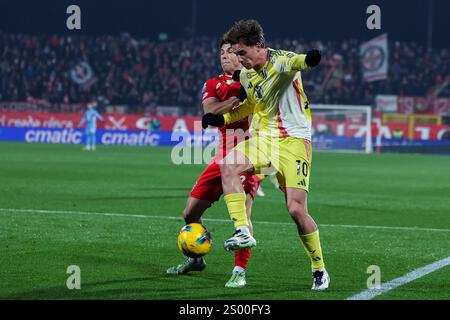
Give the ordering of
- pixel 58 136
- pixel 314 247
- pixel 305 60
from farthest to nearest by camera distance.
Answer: pixel 58 136 < pixel 314 247 < pixel 305 60

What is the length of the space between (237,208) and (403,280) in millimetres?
1669

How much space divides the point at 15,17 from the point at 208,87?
37704 millimetres

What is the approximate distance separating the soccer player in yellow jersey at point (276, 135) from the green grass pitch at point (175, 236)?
0.60 m

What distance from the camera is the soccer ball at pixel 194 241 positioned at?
6.90m

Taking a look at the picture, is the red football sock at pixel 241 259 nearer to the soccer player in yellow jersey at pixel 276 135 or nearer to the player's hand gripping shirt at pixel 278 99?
the soccer player in yellow jersey at pixel 276 135

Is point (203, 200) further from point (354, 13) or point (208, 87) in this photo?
point (354, 13)

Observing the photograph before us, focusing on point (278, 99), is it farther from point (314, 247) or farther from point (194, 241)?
point (194, 241)

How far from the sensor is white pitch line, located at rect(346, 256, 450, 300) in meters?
6.45

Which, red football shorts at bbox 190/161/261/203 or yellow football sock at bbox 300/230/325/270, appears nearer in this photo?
yellow football sock at bbox 300/230/325/270

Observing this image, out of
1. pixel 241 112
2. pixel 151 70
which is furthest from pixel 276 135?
pixel 151 70

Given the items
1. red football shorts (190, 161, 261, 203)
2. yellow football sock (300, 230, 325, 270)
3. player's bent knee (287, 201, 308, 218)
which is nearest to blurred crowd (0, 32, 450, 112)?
red football shorts (190, 161, 261, 203)

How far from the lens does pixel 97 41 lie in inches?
1719

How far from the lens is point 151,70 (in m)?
43.6

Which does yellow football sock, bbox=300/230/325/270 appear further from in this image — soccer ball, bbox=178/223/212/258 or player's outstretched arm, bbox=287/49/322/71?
player's outstretched arm, bbox=287/49/322/71
